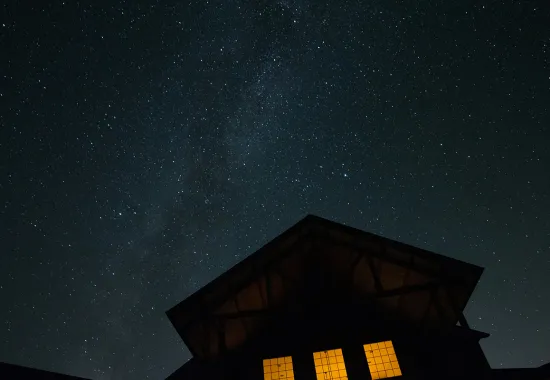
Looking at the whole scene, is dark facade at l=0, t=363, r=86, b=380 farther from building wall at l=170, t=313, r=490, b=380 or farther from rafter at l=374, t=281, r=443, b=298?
rafter at l=374, t=281, r=443, b=298

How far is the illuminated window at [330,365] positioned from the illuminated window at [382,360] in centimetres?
77

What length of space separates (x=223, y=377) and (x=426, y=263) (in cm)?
674

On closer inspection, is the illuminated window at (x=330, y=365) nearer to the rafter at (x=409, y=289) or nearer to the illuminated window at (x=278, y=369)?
the illuminated window at (x=278, y=369)

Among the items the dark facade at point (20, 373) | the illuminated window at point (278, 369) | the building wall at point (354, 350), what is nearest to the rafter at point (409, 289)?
the building wall at point (354, 350)

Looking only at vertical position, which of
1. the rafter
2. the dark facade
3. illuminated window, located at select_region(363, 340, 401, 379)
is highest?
the rafter

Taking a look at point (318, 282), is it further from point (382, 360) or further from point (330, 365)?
point (382, 360)

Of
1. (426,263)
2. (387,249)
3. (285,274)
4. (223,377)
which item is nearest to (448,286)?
(426,263)

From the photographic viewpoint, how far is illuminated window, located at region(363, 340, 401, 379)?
10.4m

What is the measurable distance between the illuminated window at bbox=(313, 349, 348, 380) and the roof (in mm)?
1715

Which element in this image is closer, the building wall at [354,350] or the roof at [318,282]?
the building wall at [354,350]

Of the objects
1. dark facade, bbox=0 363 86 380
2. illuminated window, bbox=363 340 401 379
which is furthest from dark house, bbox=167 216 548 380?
dark facade, bbox=0 363 86 380

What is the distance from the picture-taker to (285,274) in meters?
12.2

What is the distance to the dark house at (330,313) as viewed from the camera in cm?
1068

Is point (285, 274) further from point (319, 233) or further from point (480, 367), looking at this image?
point (480, 367)
